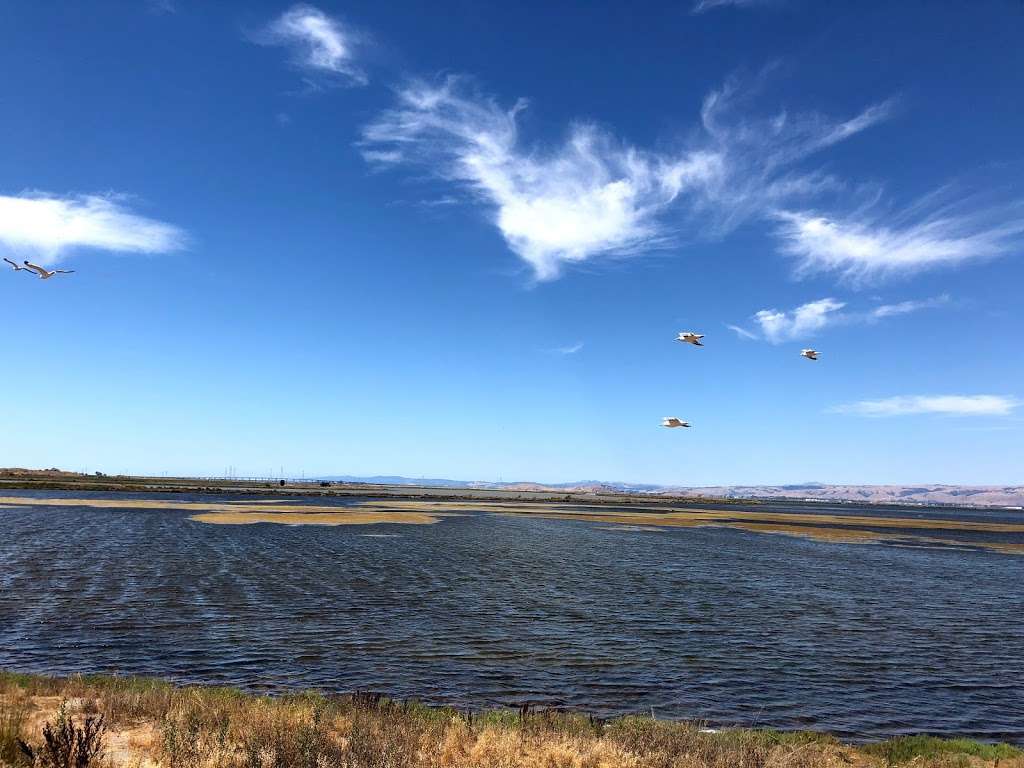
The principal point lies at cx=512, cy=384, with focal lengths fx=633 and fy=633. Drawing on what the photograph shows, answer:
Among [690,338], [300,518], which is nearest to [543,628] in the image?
[690,338]

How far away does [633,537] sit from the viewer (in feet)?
229

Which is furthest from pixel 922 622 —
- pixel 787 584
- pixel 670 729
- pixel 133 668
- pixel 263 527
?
pixel 263 527

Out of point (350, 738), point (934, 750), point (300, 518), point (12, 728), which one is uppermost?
point (12, 728)

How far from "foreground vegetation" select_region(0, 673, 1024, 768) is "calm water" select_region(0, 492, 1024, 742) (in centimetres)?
259

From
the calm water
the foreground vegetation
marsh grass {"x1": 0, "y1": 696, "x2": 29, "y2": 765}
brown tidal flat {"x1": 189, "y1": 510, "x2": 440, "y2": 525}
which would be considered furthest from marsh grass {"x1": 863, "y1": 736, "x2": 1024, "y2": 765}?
brown tidal flat {"x1": 189, "y1": 510, "x2": 440, "y2": 525}

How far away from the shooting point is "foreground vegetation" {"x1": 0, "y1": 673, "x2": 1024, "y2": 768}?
10.1 metres

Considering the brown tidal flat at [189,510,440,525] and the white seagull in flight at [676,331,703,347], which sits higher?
the white seagull in flight at [676,331,703,347]

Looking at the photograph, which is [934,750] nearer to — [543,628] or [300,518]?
[543,628]

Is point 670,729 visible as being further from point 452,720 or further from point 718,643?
point 718,643

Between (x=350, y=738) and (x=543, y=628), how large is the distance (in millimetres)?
15381

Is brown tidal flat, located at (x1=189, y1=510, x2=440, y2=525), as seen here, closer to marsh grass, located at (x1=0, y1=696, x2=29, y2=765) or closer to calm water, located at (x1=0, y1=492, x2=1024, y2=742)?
calm water, located at (x1=0, y1=492, x2=1024, y2=742)

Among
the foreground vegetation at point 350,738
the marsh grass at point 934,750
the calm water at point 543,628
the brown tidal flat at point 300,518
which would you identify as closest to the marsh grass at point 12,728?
the foreground vegetation at point 350,738

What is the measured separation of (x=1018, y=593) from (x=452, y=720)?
42.5m

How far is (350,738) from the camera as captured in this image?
11.1 meters
